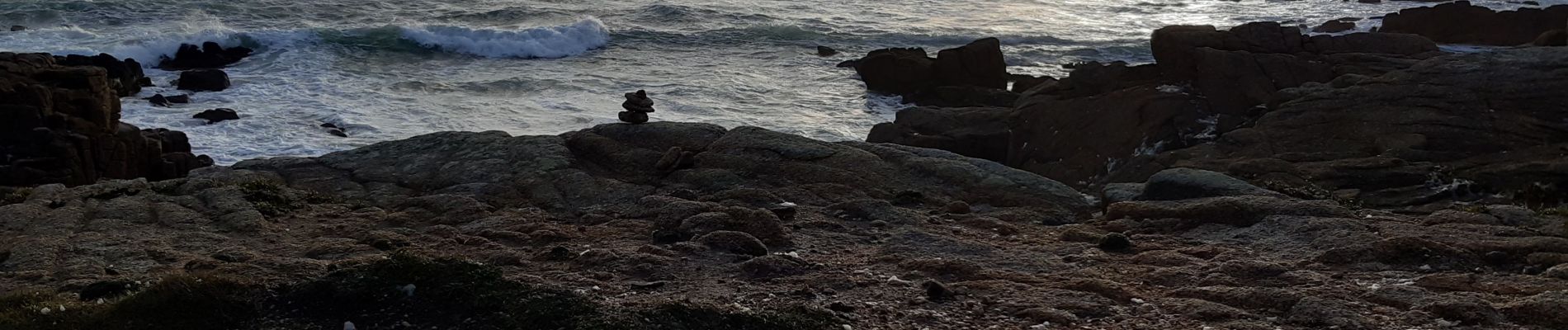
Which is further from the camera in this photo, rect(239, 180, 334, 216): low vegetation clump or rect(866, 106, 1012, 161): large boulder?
rect(866, 106, 1012, 161): large boulder

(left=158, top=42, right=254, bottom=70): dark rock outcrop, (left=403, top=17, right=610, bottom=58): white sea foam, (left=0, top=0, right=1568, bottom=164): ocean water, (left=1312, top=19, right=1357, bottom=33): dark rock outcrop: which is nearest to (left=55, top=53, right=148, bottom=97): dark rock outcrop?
(left=0, top=0, right=1568, bottom=164): ocean water

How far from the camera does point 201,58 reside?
112 feet

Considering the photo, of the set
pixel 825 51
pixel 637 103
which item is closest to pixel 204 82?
pixel 825 51

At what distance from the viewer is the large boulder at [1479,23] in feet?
118

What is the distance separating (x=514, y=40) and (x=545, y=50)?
3.88 ft

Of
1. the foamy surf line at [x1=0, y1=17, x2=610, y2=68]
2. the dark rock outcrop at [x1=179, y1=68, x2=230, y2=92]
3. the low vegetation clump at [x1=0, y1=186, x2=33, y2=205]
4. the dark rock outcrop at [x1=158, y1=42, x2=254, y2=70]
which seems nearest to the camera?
the low vegetation clump at [x1=0, y1=186, x2=33, y2=205]

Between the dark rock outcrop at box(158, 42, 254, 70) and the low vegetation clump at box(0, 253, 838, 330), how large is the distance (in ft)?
93.3

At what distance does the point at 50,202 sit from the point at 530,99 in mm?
20038

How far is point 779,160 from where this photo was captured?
1270 cm

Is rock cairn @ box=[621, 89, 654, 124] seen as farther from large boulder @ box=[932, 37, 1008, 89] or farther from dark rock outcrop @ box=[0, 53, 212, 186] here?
large boulder @ box=[932, 37, 1008, 89]

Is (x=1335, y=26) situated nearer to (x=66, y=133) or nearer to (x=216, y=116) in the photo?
(x=216, y=116)

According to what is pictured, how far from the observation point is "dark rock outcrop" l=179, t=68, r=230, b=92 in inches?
1174

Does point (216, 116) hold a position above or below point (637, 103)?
below

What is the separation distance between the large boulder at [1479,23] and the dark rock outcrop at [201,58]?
33844 mm
